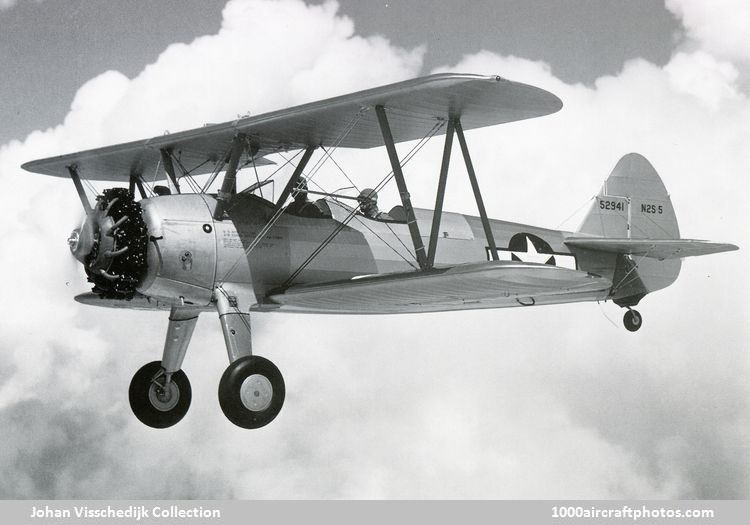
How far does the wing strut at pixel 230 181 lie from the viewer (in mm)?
8125

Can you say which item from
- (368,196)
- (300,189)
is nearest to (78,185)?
(300,189)

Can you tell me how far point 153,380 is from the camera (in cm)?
902

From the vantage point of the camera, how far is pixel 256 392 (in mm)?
7398

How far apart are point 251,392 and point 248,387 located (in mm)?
51

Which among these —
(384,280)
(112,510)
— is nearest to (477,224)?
(384,280)

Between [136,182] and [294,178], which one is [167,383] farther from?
[136,182]

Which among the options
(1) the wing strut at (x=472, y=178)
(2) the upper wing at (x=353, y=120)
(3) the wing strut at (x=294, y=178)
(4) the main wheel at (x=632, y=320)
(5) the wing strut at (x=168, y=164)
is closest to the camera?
(2) the upper wing at (x=353, y=120)

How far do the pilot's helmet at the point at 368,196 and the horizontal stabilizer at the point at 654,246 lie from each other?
2998 mm

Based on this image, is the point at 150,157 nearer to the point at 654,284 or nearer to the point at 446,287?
the point at 446,287

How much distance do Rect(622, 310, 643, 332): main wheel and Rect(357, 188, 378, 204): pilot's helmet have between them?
3.82m

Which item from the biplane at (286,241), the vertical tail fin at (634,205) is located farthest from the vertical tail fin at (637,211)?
the biplane at (286,241)

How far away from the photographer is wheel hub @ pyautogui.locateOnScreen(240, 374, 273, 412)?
734cm

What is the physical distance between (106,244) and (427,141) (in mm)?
3057

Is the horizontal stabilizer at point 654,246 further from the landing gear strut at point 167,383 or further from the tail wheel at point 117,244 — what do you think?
the tail wheel at point 117,244
